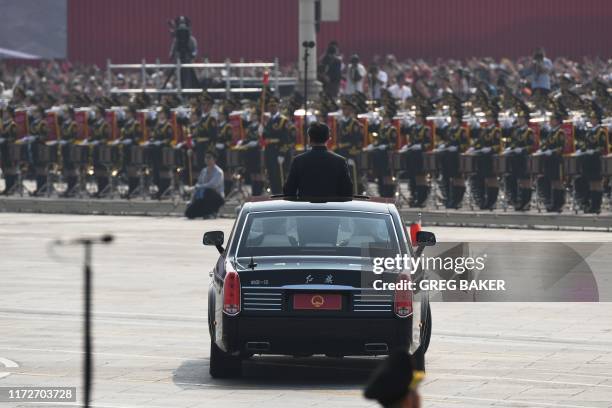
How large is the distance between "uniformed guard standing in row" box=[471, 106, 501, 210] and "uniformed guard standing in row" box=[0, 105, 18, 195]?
974 cm

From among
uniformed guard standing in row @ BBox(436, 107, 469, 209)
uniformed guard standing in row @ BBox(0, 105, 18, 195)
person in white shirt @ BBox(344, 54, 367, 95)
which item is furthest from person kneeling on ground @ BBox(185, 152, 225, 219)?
person in white shirt @ BBox(344, 54, 367, 95)

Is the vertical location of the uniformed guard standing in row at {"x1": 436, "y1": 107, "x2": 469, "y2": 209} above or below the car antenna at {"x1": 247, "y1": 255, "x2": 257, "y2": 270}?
below

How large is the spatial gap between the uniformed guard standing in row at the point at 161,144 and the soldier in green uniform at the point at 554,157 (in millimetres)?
7400

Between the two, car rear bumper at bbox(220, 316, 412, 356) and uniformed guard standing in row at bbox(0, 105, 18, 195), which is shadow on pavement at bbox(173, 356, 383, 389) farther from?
uniformed guard standing in row at bbox(0, 105, 18, 195)

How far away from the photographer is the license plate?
→ 12.4m

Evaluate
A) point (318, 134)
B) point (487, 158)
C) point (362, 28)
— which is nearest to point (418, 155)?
point (487, 158)

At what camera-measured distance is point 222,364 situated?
42.9 feet

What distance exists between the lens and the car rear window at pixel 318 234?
12.9 metres

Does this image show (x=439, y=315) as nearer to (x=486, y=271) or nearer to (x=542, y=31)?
(x=486, y=271)

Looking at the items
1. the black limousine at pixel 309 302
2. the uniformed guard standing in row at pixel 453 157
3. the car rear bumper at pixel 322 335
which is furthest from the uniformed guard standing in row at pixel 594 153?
the car rear bumper at pixel 322 335

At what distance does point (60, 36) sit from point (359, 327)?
5351 cm

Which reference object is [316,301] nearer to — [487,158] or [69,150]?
[487,158]

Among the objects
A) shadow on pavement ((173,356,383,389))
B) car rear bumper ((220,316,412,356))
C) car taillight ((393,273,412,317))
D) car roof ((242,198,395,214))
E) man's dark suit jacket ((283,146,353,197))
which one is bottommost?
shadow on pavement ((173,356,383,389))

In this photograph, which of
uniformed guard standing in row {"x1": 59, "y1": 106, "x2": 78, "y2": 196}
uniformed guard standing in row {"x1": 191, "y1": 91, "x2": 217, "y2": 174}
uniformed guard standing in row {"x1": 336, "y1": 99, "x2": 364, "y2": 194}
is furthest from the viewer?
uniformed guard standing in row {"x1": 59, "y1": 106, "x2": 78, "y2": 196}
